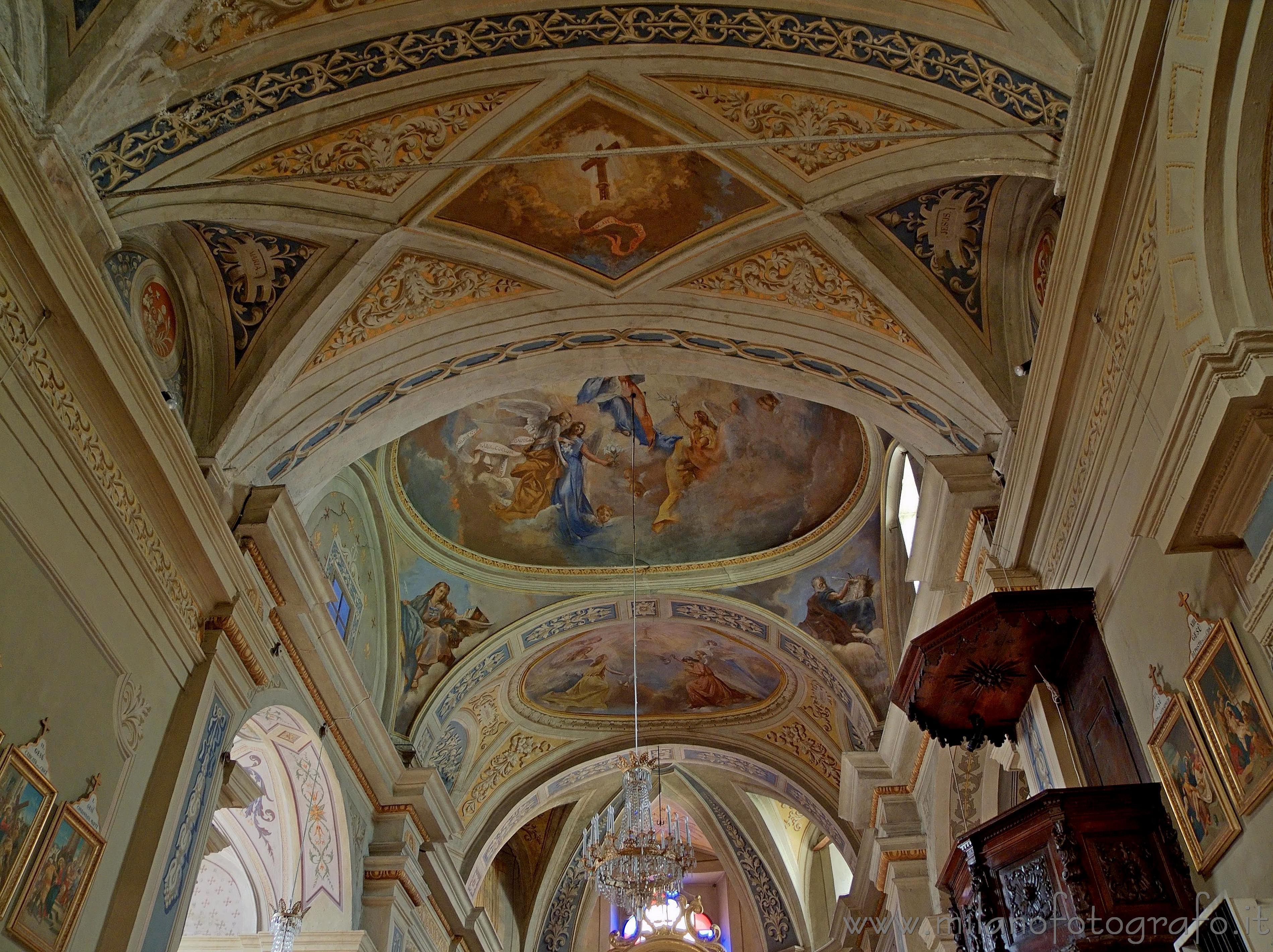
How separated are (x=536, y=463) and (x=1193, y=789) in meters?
9.17

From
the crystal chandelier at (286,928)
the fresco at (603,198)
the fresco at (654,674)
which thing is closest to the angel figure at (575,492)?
the fresco at (654,674)

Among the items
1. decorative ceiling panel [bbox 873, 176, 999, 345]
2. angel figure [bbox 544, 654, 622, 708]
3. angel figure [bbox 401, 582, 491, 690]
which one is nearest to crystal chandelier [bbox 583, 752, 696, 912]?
angel figure [bbox 401, 582, 491, 690]

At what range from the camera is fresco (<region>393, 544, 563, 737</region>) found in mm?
12883

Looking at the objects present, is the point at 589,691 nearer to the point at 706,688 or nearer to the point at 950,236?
the point at 706,688

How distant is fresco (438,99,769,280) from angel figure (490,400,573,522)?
161 inches

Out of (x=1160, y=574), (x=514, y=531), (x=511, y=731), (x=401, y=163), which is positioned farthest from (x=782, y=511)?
(x=1160, y=574)

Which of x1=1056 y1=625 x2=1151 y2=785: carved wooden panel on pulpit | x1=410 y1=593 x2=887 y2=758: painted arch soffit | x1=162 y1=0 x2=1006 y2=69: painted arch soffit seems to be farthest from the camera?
x1=410 y1=593 x2=887 y2=758: painted arch soffit

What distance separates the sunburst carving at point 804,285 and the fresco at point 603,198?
405 mm

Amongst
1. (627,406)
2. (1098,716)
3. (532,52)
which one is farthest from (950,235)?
(627,406)

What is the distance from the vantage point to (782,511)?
13.8 m

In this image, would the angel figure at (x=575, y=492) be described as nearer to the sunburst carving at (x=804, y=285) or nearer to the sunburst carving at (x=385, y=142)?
the sunburst carving at (x=804, y=285)

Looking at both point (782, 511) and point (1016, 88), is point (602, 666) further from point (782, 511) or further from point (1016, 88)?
point (1016, 88)

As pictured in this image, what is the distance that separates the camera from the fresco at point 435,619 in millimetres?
Answer: 12883

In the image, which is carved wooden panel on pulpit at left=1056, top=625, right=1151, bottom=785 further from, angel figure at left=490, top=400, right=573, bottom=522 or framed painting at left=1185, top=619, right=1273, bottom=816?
angel figure at left=490, top=400, right=573, bottom=522
